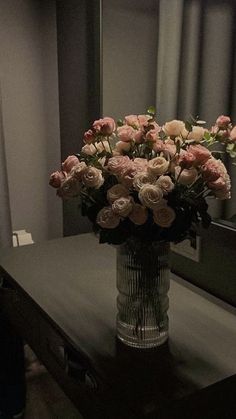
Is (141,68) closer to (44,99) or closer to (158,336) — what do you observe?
(44,99)

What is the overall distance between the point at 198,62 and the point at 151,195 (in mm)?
733

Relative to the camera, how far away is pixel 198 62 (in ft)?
4.49

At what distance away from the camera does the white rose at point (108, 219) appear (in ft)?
2.85

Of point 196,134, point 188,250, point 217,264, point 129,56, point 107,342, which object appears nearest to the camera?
point 196,134

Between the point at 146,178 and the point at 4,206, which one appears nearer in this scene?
the point at 146,178

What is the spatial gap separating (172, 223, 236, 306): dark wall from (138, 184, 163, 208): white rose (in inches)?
17.8

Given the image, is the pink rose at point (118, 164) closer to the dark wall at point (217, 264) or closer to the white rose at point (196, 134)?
the white rose at point (196, 134)

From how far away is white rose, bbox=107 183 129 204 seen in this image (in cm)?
87

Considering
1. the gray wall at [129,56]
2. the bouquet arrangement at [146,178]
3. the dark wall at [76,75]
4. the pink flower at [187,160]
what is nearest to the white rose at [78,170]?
the bouquet arrangement at [146,178]

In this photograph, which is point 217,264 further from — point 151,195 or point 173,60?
point 173,60

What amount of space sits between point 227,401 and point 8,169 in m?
1.62

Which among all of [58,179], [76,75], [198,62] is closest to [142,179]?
[58,179]

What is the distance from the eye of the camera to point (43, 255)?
1592mm

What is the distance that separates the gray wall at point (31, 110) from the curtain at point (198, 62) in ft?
2.81
